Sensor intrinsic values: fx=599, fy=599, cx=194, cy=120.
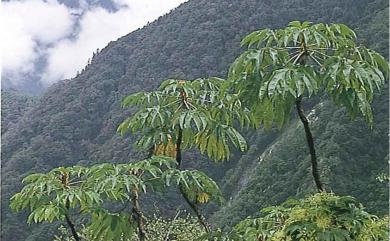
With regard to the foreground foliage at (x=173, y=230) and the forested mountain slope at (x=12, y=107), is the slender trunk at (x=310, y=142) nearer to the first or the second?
the foreground foliage at (x=173, y=230)

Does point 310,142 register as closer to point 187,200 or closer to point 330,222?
point 330,222

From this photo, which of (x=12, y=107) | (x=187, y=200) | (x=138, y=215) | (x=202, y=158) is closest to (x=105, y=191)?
(x=138, y=215)

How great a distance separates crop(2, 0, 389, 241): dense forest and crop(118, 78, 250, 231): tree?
77.4 feet

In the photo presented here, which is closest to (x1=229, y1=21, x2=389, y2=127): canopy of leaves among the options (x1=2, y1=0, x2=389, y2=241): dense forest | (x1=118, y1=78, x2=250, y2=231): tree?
(x1=118, y1=78, x2=250, y2=231): tree

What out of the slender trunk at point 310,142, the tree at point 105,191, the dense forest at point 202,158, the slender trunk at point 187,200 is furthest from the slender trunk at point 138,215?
the dense forest at point 202,158

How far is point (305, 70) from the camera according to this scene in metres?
1.70

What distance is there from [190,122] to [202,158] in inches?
983

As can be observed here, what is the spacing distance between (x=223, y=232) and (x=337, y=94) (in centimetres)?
68

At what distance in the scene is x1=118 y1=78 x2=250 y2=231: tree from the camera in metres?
2.28

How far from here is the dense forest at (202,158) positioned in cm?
3284

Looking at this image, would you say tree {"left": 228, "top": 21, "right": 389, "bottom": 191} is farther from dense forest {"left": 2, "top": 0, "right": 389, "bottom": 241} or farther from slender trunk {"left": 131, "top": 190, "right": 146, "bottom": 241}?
dense forest {"left": 2, "top": 0, "right": 389, "bottom": 241}

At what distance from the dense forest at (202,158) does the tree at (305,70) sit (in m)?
24.2

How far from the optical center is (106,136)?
52.5m

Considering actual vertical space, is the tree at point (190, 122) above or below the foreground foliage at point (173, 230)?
above
